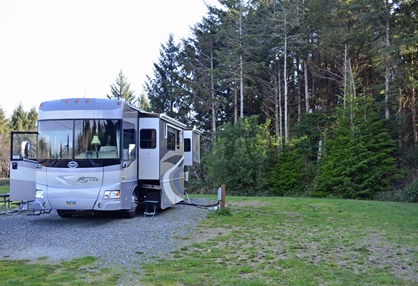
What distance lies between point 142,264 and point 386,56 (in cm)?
1976

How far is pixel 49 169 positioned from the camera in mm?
8836

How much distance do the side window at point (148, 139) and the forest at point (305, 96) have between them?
1377 cm

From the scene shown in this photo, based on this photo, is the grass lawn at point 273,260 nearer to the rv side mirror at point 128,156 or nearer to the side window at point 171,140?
the rv side mirror at point 128,156

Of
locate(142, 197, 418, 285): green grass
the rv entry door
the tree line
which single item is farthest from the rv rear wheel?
the tree line

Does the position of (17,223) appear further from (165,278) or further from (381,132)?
(381,132)

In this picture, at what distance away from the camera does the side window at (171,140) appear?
1123 centimetres

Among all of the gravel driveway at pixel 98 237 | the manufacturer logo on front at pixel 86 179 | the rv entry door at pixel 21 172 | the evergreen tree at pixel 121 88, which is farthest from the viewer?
the evergreen tree at pixel 121 88

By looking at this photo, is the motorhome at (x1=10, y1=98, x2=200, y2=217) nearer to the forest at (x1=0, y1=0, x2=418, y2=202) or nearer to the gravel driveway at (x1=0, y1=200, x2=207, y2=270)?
the gravel driveway at (x1=0, y1=200, x2=207, y2=270)

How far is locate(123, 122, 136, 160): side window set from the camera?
9.32 meters

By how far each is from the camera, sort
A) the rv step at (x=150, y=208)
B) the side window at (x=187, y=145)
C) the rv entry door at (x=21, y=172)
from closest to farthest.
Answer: the rv entry door at (x=21, y=172), the rv step at (x=150, y=208), the side window at (x=187, y=145)

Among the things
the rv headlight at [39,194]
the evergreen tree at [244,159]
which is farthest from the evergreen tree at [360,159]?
the rv headlight at [39,194]

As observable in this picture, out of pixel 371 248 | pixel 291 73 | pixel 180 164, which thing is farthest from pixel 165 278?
pixel 291 73

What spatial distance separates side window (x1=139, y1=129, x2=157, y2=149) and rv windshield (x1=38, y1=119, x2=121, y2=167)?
127 cm

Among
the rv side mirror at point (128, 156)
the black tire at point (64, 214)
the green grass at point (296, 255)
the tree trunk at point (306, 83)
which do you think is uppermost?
the tree trunk at point (306, 83)
